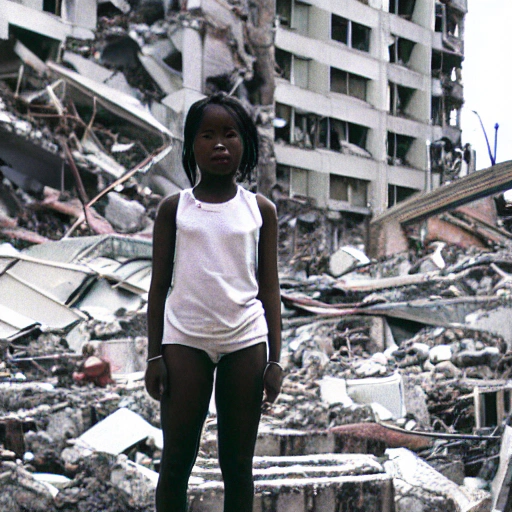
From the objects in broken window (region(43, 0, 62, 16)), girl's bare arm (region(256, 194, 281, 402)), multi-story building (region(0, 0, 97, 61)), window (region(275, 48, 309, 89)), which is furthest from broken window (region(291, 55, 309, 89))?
girl's bare arm (region(256, 194, 281, 402))

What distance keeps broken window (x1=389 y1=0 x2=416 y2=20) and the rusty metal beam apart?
13.1 ft

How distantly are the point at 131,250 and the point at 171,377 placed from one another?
5.23 metres

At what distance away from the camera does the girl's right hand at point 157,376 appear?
1516 millimetres

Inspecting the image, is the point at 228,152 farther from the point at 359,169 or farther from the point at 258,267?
the point at 359,169

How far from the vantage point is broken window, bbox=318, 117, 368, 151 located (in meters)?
12.5

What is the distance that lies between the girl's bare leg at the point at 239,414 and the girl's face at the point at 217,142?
1.36 feet

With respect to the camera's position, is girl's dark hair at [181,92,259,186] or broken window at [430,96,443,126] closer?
girl's dark hair at [181,92,259,186]

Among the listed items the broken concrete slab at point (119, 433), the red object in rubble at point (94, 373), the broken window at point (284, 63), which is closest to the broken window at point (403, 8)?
the broken window at point (284, 63)

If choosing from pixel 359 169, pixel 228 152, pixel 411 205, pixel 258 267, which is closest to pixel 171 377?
pixel 258 267

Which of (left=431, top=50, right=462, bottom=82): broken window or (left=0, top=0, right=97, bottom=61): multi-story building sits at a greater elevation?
(left=431, top=50, right=462, bottom=82): broken window

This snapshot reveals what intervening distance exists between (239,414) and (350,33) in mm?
11692

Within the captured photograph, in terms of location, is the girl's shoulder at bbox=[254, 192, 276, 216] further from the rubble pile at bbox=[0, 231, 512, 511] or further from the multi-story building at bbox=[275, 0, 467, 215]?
the multi-story building at bbox=[275, 0, 467, 215]

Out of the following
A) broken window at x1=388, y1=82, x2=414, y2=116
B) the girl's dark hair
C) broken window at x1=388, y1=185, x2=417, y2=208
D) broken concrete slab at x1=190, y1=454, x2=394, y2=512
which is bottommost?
broken concrete slab at x1=190, y1=454, x2=394, y2=512

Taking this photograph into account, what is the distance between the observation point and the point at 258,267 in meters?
1.62
